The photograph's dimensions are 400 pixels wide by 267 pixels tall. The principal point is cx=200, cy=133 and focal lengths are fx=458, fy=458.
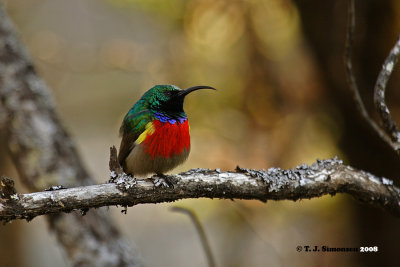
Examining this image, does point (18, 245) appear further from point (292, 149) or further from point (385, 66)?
point (385, 66)

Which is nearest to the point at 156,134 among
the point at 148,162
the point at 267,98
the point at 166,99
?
the point at 148,162

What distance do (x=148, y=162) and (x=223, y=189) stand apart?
2.87 feet

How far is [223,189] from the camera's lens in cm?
270

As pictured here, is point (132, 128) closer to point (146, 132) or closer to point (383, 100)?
point (146, 132)

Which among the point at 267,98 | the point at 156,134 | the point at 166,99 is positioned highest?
the point at 267,98

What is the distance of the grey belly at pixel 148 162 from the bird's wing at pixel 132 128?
0.09 metres

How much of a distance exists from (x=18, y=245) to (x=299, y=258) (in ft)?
12.1

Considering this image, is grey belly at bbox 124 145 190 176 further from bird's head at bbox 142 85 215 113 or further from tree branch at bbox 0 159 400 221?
tree branch at bbox 0 159 400 221

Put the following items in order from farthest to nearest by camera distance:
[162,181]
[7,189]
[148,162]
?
[148,162] → [162,181] → [7,189]

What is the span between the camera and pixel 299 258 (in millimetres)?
6008

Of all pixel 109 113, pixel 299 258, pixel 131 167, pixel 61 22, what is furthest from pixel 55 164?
pixel 61 22

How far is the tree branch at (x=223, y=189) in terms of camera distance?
2.27m

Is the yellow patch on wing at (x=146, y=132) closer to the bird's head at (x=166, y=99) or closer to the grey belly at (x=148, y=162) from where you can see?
the grey belly at (x=148, y=162)

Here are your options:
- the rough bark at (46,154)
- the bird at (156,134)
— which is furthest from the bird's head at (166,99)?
the rough bark at (46,154)
